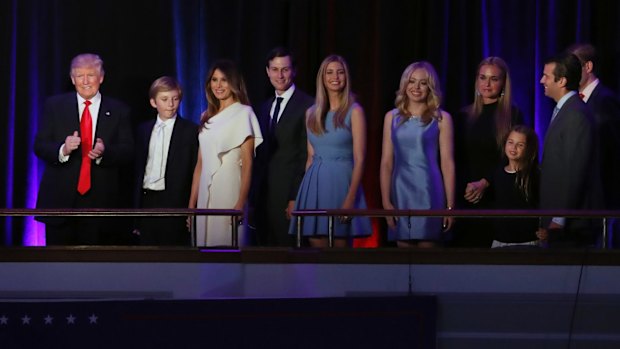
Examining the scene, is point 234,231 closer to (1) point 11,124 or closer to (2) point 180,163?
(2) point 180,163

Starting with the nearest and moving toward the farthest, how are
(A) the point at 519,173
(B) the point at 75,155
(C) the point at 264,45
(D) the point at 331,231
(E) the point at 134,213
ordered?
(E) the point at 134,213, (D) the point at 331,231, (A) the point at 519,173, (B) the point at 75,155, (C) the point at 264,45

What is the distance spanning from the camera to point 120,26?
6789 millimetres

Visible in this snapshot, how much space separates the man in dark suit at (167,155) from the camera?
6.10 m

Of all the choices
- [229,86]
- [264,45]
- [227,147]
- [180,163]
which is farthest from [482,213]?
[264,45]

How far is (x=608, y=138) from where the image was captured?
19.6 ft

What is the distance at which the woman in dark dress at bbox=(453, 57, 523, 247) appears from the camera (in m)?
5.74

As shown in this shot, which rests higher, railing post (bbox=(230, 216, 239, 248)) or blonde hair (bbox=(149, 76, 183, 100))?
blonde hair (bbox=(149, 76, 183, 100))

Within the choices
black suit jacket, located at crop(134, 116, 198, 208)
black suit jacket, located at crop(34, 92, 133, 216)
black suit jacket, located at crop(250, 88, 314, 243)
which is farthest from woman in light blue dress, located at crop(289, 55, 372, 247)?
black suit jacket, located at crop(34, 92, 133, 216)

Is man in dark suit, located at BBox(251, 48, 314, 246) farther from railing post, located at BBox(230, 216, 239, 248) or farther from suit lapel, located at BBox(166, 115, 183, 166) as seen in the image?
railing post, located at BBox(230, 216, 239, 248)

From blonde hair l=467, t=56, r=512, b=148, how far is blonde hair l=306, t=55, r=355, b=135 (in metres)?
0.68

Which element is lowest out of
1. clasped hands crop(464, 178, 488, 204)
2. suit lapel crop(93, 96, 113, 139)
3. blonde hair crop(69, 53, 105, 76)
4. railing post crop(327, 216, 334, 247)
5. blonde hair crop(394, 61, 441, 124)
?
railing post crop(327, 216, 334, 247)

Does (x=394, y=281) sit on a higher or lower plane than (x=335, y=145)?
lower

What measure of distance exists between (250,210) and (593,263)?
2049 mm

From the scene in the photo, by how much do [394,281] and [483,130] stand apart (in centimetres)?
139
